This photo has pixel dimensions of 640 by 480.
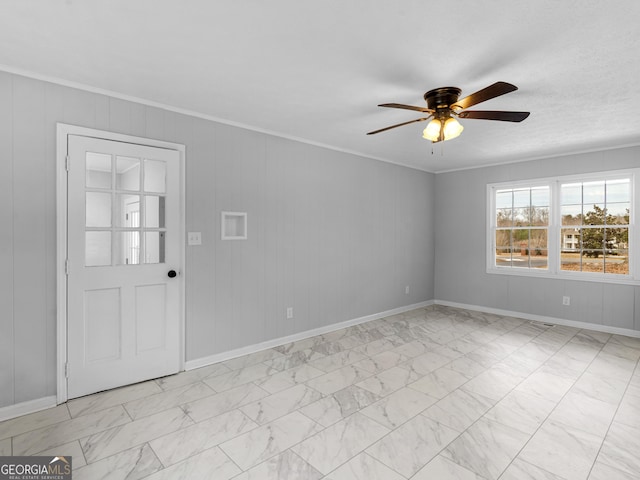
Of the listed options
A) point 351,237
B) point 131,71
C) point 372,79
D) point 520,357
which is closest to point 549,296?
point 520,357

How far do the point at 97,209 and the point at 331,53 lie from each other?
222cm

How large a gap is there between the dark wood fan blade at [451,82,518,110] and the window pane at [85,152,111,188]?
2.86 meters

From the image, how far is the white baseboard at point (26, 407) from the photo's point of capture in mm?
2469

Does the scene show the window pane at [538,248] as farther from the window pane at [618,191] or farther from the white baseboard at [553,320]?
the window pane at [618,191]

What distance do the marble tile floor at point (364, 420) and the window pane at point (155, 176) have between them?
1.73 metres

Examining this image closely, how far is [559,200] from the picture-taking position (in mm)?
5121

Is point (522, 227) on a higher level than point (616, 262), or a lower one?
higher

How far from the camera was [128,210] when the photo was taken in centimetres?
302

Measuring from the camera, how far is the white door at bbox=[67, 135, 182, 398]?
9.07ft

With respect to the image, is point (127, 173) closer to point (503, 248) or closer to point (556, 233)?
point (503, 248)

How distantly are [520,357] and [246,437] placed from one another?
303 cm

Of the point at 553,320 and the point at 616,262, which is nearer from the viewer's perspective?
the point at 616,262

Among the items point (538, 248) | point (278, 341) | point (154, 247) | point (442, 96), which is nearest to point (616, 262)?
point (538, 248)

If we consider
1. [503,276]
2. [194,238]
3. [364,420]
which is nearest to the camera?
[364,420]
